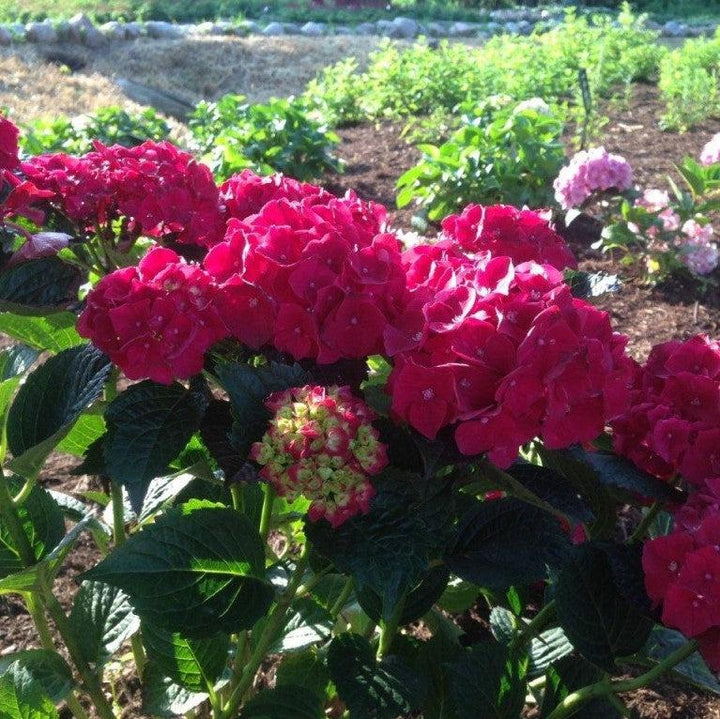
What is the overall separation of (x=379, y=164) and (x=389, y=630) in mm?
5152

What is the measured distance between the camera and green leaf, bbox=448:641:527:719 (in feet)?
4.55

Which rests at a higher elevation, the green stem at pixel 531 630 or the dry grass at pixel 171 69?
the green stem at pixel 531 630

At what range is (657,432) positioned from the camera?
48.5 inches

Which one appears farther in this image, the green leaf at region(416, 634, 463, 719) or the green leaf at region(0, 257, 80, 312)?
the green leaf at region(416, 634, 463, 719)

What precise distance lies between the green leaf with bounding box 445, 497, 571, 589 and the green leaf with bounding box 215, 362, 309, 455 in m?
0.36

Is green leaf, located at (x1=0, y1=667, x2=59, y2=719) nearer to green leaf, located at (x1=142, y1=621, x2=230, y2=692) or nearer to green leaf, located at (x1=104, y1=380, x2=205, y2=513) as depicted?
green leaf, located at (x1=142, y1=621, x2=230, y2=692)

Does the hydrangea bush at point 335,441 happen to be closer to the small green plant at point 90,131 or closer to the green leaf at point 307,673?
the green leaf at point 307,673

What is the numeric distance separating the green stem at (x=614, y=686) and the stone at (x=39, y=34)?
10878 mm

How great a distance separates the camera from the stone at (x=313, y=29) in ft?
44.0

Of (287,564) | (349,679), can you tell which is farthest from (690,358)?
(287,564)

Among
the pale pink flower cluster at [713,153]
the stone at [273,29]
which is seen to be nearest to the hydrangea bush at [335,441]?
the pale pink flower cluster at [713,153]

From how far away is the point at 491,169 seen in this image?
15.3 feet

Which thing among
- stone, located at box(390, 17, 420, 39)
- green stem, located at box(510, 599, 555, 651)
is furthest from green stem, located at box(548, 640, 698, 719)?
stone, located at box(390, 17, 420, 39)

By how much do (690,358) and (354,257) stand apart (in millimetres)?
560
